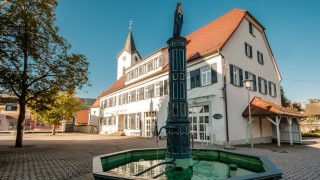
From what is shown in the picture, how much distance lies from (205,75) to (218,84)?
1755 mm

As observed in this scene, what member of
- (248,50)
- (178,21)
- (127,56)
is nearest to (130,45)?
(127,56)

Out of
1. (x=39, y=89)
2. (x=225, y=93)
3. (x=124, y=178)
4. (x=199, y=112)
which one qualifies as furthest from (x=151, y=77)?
(x=124, y=178)

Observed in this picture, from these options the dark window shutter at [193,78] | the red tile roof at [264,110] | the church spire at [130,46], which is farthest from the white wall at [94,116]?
the red tile roof at [264,110]

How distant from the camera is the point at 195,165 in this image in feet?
24.5

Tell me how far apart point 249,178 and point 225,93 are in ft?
42.3

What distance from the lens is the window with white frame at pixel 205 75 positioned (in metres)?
17.3

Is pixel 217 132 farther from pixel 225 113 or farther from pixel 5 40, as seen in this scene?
pixel 5 40

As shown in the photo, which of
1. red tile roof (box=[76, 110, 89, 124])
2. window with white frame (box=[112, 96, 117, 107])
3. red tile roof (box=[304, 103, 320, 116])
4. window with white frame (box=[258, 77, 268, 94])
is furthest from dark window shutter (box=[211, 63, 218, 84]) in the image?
red tile roof (box=[304, 103, 320, 116])

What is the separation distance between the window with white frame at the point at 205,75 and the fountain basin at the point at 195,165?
965 centimetres

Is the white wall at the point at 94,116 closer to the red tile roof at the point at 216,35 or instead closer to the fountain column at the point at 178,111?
the red tile roof at the point at 216,35

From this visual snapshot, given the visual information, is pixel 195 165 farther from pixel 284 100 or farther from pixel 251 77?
pixel 284 100

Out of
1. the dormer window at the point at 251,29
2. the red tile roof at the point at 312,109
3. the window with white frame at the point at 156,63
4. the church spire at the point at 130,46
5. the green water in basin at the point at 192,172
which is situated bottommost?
the green water in basin at the point at 192,172

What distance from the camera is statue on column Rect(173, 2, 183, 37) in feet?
24.5

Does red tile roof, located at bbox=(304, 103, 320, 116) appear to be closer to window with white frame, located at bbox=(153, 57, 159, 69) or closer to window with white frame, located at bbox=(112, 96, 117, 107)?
window with white frame, located at bbox=(153, 57, 159, 69)
